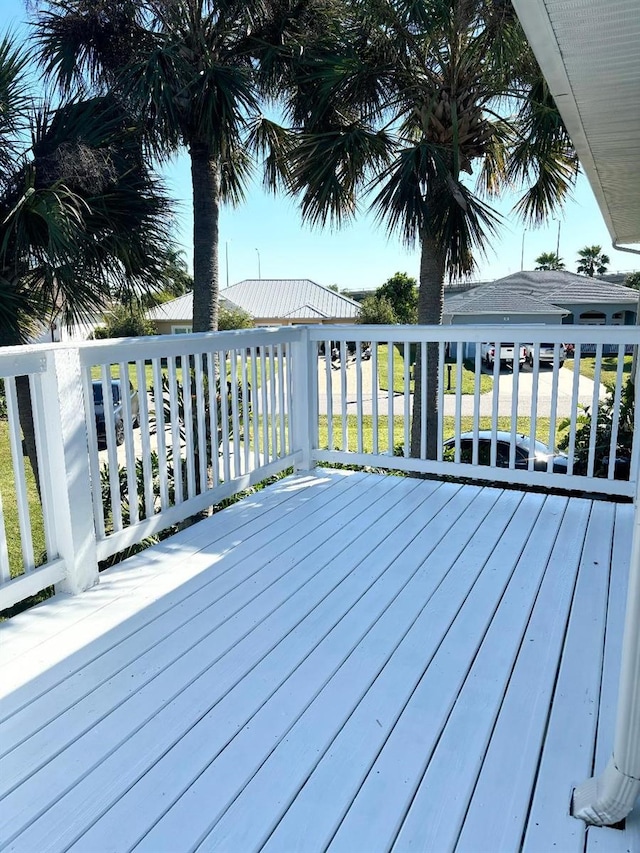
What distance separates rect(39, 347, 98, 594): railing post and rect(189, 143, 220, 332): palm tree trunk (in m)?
3.36

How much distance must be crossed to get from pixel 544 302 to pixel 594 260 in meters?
21.5

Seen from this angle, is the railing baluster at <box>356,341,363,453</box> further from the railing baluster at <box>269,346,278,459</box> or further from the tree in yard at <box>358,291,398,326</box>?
the tree in yard at <box>358,291,398,326</box>

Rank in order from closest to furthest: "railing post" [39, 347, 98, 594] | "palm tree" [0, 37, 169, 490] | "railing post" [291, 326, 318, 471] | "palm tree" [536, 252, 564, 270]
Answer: "railing post" [39, 347, 98, 594]
"railing post" [291, 326, 318, 471]
"palm tree" [0, 37, 169, 490]
"palm tree" [536, 252, 564, 270]

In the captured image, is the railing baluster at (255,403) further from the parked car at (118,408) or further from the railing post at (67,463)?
the railing post at (67,463)

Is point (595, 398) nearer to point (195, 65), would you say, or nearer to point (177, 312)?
point (195, 65)

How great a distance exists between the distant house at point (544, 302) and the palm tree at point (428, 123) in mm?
20573

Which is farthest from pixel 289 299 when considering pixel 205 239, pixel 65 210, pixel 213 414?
pixel 213 414

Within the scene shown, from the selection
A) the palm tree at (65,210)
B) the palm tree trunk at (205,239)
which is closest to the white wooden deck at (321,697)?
the palm tree at (65,210)

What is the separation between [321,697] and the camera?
1.79m

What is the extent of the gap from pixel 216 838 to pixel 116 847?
0.69 ft

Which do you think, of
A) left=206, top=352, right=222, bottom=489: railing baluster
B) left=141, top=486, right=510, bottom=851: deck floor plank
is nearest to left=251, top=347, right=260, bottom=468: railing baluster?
left=206, top=352, right=222, bottom=489: railing baluster

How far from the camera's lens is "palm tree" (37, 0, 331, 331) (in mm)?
4949

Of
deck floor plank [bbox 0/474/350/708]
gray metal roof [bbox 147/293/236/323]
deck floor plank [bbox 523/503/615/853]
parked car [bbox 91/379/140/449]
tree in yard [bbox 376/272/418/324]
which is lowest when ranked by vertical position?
deck floor plank [bbox 523/503/615/853]

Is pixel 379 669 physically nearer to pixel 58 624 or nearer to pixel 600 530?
pixel 58 624
